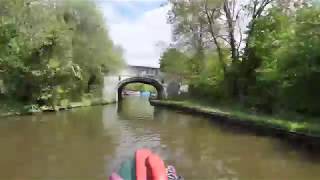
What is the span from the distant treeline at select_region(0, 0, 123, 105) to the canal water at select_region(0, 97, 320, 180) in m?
9.72

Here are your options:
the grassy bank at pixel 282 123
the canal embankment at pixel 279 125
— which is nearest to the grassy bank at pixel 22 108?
the grassy bank at pixel 282 123

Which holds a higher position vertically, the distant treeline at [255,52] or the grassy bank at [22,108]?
the distant treeline at [255,52]

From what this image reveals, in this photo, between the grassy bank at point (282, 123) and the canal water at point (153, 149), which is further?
the grassy bank at point (282, 123)

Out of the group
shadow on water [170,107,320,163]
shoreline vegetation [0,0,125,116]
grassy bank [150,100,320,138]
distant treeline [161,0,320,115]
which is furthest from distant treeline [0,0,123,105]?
shadow on water [170,107,320,163]

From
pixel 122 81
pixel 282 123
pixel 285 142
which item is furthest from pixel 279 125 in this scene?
pixel 122 81

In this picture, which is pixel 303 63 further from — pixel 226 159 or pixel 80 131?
pixel 80 131

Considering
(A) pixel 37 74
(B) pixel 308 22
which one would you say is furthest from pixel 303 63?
(A) pixel 37 74

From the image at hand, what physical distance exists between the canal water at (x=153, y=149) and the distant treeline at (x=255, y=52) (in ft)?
13.4

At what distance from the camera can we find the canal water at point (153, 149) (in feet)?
43.7

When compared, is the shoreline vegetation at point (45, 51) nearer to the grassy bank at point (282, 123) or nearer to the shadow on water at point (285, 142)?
the grassy bank at point (282, 123)

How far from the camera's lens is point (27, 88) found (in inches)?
1524

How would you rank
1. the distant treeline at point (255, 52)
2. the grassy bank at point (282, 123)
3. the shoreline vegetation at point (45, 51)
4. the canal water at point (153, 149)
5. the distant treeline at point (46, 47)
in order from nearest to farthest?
the canal water at point (153, 149) < the grassy bank at point (282, 123) < the distant treeline at point (255, 52) < the distant treeline at point (46, 47) < the shoreline vegetation at point (45, 51)

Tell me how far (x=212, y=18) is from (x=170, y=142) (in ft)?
67.2

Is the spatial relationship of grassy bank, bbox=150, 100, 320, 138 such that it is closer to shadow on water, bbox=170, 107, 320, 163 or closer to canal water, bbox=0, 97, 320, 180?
shadow on water, bbox=170, 107, 320, 163
